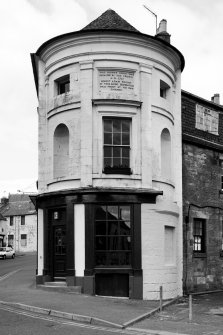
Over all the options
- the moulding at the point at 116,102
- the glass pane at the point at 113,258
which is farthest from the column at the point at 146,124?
the glass pane at the point at 113,258

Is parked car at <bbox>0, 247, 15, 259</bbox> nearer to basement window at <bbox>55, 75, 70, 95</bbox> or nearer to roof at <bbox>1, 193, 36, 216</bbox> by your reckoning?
roof at <bbox>1, 193, 36, 216</bbox>

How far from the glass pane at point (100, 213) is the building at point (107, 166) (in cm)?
4

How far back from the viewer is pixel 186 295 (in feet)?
66.6

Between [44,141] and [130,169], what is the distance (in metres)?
3.74

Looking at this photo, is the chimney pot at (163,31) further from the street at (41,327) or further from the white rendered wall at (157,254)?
the street at (41,327)

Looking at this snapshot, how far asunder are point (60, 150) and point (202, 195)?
6.79 metres

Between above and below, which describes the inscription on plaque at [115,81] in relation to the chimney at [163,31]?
below

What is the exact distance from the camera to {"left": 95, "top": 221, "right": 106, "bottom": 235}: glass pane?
18.1 meters

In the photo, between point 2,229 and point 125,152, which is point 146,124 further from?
point 2,229

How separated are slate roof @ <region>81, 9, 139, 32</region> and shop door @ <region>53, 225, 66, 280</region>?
25.3ft

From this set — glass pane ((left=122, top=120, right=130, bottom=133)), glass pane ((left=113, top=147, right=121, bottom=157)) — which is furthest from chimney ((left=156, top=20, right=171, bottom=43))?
glass pane ((left=113, top=147, right=121, bottom=157))

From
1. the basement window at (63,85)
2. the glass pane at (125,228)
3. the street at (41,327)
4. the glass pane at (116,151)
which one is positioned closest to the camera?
the street at (41,327)

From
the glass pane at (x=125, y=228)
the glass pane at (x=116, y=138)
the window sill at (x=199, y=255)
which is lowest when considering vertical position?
the window sill at (x=199, y=255)

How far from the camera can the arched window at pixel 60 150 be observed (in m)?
19.5
